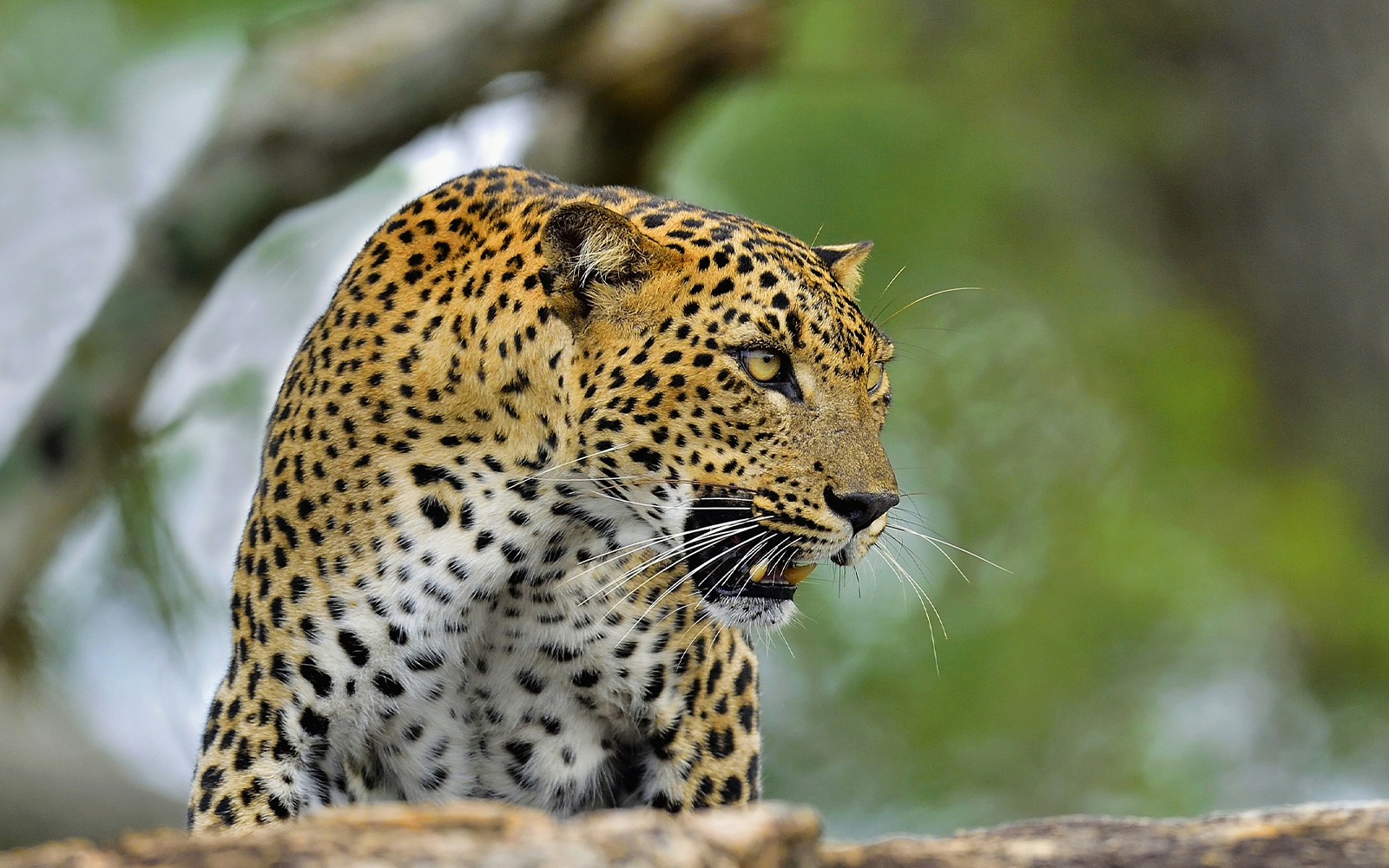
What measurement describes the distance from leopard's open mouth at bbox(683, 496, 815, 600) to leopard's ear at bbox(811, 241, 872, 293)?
5.34 ft

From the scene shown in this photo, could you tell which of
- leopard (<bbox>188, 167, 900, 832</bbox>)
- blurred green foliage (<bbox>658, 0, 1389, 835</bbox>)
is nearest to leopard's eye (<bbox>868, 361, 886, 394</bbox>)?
leopard (<bbox>188, 167, 900, 832</bbox>)

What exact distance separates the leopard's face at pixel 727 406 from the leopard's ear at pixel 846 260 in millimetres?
832

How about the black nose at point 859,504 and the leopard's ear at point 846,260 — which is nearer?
the black nose at point 859,504

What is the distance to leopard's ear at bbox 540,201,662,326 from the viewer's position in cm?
718

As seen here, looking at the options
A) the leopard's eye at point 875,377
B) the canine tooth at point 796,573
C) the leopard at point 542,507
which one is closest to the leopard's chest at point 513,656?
the leopard at point 542,507

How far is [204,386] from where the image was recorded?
17.7m

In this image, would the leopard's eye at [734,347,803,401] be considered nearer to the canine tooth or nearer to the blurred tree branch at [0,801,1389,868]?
the canine tooth

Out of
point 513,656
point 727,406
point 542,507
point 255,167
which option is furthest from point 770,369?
point 255,167

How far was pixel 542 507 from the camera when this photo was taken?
7.44 meters

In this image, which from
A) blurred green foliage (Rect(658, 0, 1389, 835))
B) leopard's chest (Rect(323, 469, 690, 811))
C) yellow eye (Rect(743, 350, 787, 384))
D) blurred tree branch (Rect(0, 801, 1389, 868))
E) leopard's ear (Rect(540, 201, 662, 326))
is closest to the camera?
blurred tree branch (Rect(0, 801, 1389, 868))

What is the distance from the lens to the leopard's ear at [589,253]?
7176mm

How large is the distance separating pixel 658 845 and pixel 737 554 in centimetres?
320

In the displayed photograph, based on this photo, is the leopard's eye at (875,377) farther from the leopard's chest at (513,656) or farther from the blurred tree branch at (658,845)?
the blurred tree branch at (658,845)

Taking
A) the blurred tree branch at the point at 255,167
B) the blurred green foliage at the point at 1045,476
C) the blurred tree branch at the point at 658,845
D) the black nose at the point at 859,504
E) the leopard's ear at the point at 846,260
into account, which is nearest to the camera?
the blurred tree branch at the point at 658,845
